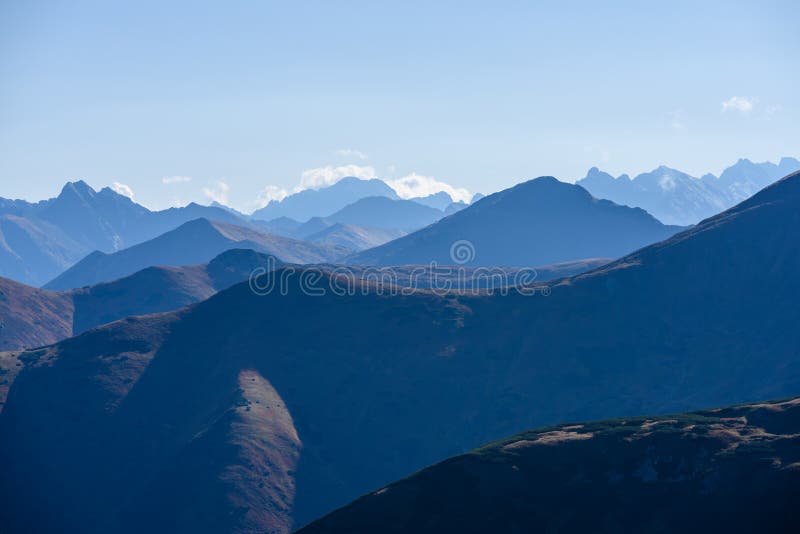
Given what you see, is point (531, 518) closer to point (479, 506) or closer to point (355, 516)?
point (479, 506)

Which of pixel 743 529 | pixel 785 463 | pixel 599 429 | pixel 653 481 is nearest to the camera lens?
pixel 743 529

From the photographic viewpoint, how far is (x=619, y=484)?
162750mm

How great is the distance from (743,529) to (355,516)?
225ft

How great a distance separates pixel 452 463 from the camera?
594 feet

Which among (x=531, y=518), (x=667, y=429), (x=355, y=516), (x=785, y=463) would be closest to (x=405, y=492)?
(x=355, y=516)

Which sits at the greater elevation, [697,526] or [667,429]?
[667,429]

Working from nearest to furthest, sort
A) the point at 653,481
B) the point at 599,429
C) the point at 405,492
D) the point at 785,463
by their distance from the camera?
the point at 785,463, the point at 653,481, the point at 405,492, the point at 599,429

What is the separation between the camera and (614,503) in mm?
158000

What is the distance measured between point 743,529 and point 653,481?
77.0 ft

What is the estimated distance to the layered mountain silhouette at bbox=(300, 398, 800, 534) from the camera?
14812 cm

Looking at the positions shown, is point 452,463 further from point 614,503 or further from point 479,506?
point 614,503

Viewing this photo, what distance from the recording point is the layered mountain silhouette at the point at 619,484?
148 meters

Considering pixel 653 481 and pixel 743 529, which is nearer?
pixel 743 529

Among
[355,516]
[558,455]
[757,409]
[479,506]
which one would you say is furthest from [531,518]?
[757,409]
